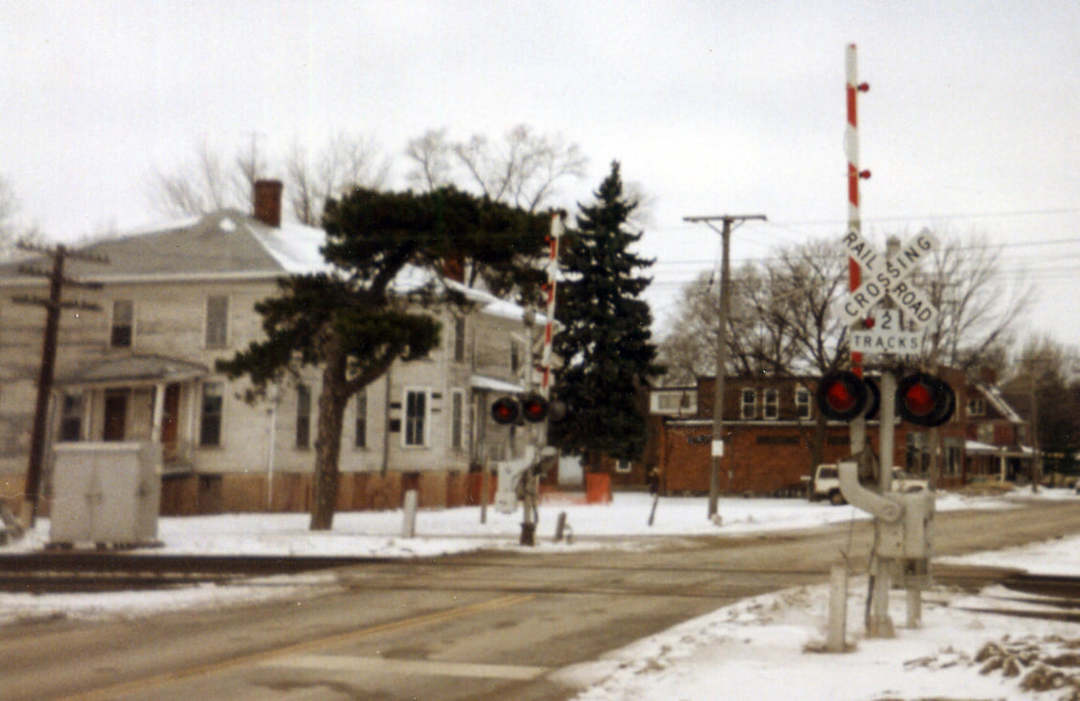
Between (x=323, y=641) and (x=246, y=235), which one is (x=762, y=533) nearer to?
(x=246, y=235)

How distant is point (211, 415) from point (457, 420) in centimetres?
973

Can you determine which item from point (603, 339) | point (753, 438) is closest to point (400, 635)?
point (603, 339)

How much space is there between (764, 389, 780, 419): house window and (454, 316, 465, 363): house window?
20.6 m

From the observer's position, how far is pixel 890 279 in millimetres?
10719

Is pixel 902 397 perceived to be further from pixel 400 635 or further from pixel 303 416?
pixel 303 416

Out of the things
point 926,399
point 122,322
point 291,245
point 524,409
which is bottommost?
point 926,399

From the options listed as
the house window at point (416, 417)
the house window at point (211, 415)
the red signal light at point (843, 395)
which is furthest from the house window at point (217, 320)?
the red signal light at point (843, 395)

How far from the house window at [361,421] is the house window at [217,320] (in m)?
5.10

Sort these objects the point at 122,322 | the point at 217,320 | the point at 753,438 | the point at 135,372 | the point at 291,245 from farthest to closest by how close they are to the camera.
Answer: the point at 753,438 → the point at 291,245 → the point at 122,322 → the point at 217,320 → the point at 135,372

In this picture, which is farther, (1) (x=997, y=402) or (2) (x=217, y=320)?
(1) (x=997, y=402)

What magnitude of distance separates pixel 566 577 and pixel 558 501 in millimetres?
27495

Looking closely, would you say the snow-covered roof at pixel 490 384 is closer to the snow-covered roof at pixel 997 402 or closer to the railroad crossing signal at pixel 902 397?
the railroad crossing signal at pixel 902 397

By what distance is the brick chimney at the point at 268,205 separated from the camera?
44156 mm

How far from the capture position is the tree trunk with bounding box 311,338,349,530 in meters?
28.0
